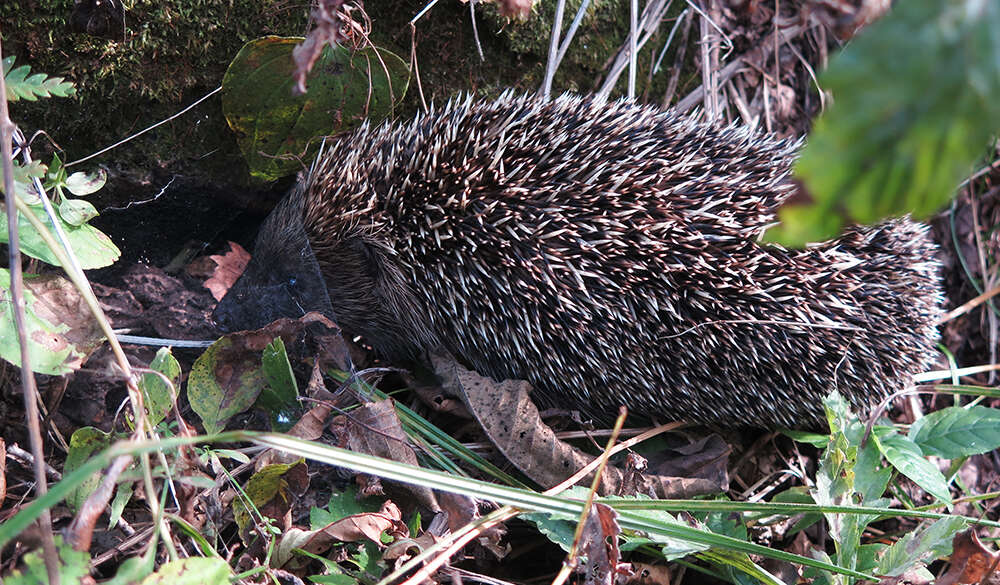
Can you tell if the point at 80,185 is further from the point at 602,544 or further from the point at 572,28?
the point at 572,28

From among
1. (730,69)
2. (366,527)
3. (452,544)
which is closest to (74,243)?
(366,527)

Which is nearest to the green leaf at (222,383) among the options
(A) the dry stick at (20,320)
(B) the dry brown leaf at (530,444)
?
(A) the dry stick at (20,320)

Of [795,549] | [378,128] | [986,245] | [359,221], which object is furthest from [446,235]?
[986,245]

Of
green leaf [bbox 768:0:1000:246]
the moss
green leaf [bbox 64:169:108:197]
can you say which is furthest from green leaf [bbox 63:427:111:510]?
green leaf [bbox 768:0:1000:246]

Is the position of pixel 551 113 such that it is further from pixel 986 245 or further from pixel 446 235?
pixel 986 245

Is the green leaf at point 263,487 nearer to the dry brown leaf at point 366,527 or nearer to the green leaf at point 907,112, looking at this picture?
the dry brown leaf at point 366,527

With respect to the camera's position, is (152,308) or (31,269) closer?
(31,269)
